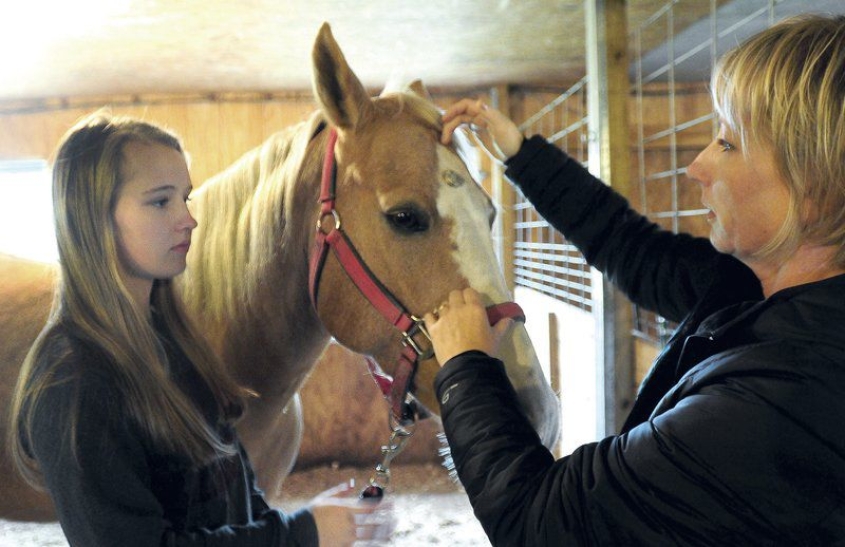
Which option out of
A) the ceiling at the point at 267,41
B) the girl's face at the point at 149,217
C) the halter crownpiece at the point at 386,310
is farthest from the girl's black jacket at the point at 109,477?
the ceiling at the point at 267,41

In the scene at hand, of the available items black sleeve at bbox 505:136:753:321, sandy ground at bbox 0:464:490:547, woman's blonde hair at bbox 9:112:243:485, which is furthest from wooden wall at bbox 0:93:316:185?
woman's blonde hair at bbox 9:112:243:485

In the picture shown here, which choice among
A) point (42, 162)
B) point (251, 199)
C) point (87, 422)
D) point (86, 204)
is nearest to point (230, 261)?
point (251, 199)

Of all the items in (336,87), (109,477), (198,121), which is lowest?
(109,477)

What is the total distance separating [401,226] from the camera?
37.2 inches

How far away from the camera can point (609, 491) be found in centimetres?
56

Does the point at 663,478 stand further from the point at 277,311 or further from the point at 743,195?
the point at 277,311

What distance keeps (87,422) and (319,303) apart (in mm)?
440

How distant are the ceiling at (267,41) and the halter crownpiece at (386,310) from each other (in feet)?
2.49

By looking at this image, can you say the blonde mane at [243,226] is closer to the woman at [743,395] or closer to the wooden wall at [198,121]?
the woman at [743,395]

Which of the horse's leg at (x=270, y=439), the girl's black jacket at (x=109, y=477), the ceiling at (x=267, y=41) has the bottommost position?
the horse's leg at (x=270, y=439)

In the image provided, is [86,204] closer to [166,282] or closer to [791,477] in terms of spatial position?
[166,282]

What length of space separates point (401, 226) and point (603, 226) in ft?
1.41

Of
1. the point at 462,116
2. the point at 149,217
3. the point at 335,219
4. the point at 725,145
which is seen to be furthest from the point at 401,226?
the point at 725,145

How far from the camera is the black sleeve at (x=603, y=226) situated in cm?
108
